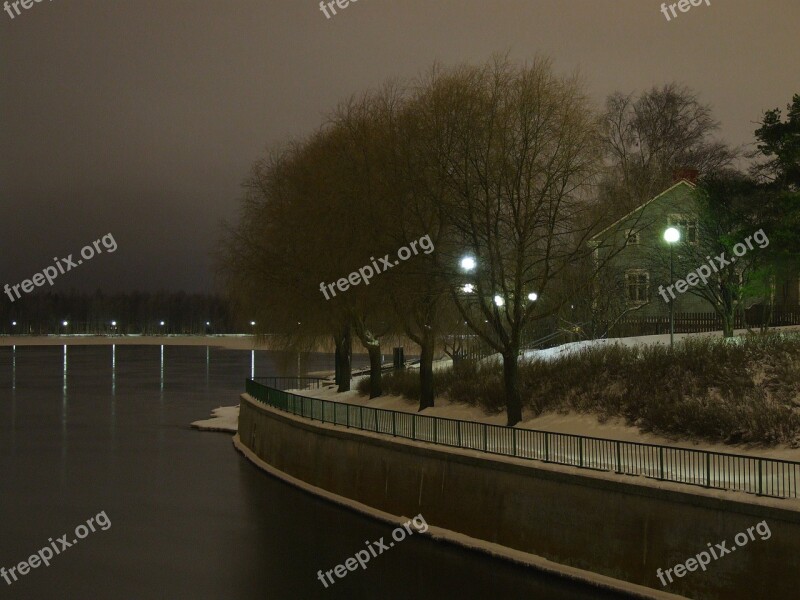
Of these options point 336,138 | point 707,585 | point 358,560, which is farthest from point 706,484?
point 336,138

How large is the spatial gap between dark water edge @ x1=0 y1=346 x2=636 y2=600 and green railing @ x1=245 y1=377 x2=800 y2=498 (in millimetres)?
2265

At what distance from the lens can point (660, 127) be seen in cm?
4784

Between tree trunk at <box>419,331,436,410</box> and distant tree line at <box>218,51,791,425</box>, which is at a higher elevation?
distant tree line at <box>218,51,791,425</box>

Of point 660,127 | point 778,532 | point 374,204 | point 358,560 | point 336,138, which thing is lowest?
point 358,560

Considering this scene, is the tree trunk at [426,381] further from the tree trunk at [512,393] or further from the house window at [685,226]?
the house window at [685,226]

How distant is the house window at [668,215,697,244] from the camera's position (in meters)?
38.4

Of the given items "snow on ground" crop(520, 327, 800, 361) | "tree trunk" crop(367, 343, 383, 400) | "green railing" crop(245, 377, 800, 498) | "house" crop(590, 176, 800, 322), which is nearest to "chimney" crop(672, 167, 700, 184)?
"house" crop(590, 176, 800, 322)

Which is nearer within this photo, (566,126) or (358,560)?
(358,560)

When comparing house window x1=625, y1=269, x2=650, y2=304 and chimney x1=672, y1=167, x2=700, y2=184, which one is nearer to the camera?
house window x1=625, y1=269, x2=650, y2=304

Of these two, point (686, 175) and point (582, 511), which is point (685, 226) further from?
point (582, 511)

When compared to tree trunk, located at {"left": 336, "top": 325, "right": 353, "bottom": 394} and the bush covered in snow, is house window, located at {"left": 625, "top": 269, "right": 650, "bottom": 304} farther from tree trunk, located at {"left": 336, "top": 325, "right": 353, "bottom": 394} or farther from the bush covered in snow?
the bush covered in snow

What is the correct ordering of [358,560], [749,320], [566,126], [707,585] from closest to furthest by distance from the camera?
[707,585], [358,560], [566,126], [749,320]

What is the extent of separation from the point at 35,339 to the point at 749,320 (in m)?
176

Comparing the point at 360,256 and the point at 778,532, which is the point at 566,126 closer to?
the point at 360,256
